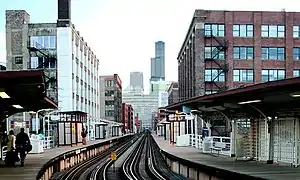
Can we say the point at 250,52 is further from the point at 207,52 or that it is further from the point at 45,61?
the point at 45,61

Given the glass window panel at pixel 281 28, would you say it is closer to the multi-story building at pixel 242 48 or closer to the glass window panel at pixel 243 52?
the multi-story building at pixel 242 48

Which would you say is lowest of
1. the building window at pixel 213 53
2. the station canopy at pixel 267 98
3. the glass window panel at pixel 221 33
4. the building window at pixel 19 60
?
the station canopy at pixel 267 98

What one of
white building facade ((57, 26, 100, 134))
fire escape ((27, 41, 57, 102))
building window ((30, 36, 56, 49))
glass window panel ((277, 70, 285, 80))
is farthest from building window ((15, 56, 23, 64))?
glass window panel ((277, 70, 285, 80))

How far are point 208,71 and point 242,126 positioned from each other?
129ft

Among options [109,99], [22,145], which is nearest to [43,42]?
[22,145]

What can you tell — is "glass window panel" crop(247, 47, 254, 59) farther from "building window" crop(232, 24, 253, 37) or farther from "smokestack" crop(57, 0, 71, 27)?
"smokestack" crop(57, 0, 71, 27)

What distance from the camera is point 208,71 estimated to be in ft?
213

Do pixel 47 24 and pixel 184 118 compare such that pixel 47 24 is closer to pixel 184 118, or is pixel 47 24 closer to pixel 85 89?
pixel 85 89

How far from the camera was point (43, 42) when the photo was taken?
6544cm

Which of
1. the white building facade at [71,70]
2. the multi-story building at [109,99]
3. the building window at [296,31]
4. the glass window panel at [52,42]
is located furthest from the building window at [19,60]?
the multi-story building at [109,99]

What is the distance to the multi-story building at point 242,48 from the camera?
6450cm

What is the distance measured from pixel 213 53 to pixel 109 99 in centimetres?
8208

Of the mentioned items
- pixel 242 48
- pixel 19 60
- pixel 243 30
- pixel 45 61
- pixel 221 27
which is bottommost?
pixel 45 61

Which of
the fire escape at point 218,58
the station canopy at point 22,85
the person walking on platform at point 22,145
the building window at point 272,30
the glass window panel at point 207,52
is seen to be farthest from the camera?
the building window at point 272,30
